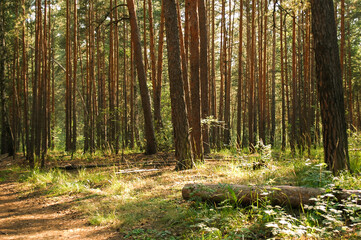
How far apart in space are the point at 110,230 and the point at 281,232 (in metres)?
2.61

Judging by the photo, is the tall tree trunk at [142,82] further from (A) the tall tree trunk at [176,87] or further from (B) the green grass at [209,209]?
(A) the tall tree trunk at [176,87]

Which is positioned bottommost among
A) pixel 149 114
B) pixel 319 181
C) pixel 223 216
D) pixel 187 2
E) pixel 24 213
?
pixel 24 213

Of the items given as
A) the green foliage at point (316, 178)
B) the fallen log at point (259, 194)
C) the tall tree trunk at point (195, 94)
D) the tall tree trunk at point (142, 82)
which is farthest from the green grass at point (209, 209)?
the tall tree trunk at point (142, 82)

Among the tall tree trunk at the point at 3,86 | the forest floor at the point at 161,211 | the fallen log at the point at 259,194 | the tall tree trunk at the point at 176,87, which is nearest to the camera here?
the forest floor at the point at 161,211

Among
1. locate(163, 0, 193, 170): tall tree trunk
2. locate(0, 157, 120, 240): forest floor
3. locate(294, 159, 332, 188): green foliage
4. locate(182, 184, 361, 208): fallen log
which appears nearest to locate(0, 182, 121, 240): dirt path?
locate(0, 157, 120, 240): forest floor

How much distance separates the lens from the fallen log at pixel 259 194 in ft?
12.6

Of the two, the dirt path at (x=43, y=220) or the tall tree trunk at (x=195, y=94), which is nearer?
the dirt path at (x=43, y=220)

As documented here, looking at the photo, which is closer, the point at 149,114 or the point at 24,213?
the point at 24,213

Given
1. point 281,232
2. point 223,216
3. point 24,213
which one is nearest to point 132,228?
point 223,216

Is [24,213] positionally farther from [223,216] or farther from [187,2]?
[187,2]

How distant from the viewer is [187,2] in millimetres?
8375

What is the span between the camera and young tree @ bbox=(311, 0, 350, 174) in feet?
16.9

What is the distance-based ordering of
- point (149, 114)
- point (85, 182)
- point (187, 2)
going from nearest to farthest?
point (85, 182) → point (187, 2) → point (149, 114)

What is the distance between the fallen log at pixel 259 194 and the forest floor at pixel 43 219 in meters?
1.46
